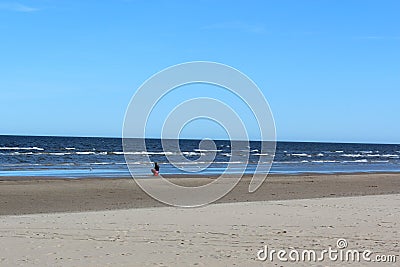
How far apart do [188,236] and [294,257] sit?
8.63 feet

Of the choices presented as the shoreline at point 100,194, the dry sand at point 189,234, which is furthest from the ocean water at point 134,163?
the dry sand at point 189,234

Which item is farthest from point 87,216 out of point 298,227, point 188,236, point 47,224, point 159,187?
point 159,187

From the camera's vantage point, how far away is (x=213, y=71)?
36.7 feet

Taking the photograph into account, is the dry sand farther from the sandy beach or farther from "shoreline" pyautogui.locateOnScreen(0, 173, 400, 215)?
"shoreline" pyautogui.locateOnScreen(0, 173, 400, 215)

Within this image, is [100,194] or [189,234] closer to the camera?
[189,234]

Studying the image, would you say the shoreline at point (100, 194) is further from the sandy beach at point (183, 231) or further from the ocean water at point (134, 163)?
the ocean water at point (134, 163)

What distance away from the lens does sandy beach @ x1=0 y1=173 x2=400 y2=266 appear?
31.1 feet

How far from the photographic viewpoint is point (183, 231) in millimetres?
12164

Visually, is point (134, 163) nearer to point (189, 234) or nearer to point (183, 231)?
point (183, 231)

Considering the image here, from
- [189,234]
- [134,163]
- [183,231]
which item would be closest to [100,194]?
[183,231]

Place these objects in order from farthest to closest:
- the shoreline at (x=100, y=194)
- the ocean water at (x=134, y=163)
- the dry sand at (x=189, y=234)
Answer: the ocean water at (x=134, y=163) < the shoreline at (x=100, y=194) < the dry sand at (x=189, y=234)

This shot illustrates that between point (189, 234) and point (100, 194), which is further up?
point (189, 234)

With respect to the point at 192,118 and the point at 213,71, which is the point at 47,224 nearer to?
the point at 192,118

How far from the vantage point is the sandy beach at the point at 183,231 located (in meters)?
9.47
